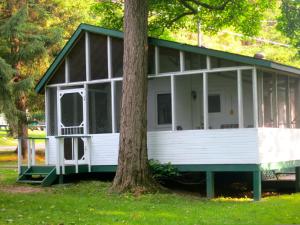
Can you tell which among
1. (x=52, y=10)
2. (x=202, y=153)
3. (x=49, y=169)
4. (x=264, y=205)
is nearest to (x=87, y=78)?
(x=49, y=169)

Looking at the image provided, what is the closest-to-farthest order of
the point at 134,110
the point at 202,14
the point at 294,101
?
the point at 134,110 < the point at 294,101 < the point at 202,14

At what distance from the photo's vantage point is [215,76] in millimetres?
17875

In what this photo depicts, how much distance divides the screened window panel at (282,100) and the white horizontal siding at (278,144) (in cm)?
43

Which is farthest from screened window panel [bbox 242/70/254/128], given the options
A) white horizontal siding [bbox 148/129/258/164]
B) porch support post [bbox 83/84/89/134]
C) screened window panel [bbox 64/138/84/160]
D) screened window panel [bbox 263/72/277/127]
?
screened window panel [bbox 64/138/84/160]

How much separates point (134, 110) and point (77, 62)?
4.22m

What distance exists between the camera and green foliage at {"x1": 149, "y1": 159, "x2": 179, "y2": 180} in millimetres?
16703

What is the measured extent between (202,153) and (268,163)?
1898 mm

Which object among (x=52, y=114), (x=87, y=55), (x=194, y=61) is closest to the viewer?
(x=194, y=61)

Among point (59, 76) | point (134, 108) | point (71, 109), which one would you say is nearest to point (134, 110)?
point (134, 108)

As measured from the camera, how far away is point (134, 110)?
15.7m

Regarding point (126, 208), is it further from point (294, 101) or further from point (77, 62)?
point (294, 101)

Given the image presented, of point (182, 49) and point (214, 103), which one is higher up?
point (182, 49)

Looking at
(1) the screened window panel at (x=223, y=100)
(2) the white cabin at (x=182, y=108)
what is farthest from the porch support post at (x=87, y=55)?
(1) the screened window panel at (x=223, y=100)

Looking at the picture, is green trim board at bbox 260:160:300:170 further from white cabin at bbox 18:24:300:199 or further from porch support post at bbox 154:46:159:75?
porch support post at bbox 154:46:159:75
